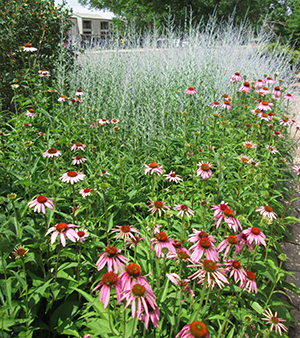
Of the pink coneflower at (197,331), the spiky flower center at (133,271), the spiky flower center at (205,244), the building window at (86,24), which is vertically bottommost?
the building window at (86,24)

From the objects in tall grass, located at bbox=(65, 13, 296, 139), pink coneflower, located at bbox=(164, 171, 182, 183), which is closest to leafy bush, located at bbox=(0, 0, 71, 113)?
tall grass, located at bbox=(65, 13, 296, 139)

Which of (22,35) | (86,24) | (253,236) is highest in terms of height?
(22,35)

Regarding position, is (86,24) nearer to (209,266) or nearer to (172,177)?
(172,177)

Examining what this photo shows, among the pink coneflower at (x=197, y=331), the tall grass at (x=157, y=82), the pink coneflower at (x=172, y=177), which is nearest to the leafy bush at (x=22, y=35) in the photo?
the tall grass at (x=157, y=82)

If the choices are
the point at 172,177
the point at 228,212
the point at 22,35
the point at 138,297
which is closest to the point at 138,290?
the point at 138,297

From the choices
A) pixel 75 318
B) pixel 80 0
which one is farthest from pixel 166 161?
pixel 80 0

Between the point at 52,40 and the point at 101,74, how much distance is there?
1047 mm

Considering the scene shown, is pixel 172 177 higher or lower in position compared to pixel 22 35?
lower

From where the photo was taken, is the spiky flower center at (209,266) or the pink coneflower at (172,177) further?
the pink coneflower at (172,177)

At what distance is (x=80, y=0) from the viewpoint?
21781 mm

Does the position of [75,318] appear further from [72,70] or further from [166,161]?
[72,70]

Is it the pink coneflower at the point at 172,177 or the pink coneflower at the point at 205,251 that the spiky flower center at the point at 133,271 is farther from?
the pink coneflower at the point at 172,177

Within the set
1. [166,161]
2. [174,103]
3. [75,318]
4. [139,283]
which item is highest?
[139,283]

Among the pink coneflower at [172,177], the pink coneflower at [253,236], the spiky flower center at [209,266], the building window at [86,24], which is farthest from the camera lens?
the building window at [86,24]
